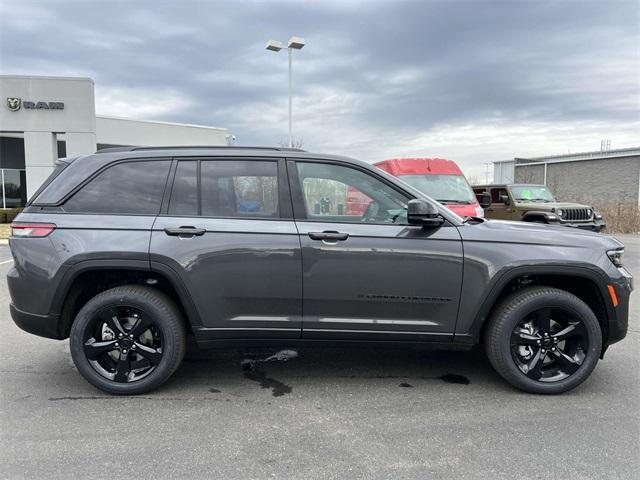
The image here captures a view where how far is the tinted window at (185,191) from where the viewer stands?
3756mm

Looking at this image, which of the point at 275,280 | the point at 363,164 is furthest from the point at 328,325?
the point at 363,164

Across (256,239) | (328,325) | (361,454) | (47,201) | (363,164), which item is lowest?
(361,454)

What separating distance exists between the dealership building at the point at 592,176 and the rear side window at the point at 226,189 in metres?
27.3

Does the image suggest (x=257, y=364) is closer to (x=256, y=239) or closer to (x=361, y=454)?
(x=256, y=239)

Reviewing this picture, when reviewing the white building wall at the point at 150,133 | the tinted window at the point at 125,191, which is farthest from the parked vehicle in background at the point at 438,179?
the white building wall at the point at 150,133

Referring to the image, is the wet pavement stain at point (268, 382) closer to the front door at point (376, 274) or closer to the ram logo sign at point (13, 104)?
the front door at point (376, 274)

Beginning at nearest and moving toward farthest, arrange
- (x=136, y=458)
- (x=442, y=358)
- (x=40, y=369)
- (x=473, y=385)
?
(x=136, y=458)
(x=473, y=385)
(x=40, y=369)
(x=442, y=358)

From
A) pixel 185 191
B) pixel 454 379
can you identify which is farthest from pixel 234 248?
pixel 454 379

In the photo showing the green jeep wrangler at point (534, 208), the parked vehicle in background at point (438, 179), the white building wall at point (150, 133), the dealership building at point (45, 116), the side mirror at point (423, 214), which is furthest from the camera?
the white building wall at point (150, 133)

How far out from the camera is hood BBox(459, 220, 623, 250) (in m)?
3.68

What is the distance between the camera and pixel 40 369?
4281 millimetres

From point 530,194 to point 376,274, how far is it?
12.0 m

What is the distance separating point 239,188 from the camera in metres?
3.81

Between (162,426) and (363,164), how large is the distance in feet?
7.81
